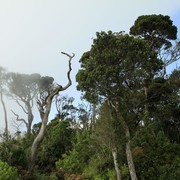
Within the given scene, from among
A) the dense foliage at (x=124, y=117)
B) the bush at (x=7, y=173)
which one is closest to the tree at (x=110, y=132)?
the dense foliage at (x=124, y=117)

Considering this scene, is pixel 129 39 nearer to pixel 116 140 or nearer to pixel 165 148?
pixel 116 140

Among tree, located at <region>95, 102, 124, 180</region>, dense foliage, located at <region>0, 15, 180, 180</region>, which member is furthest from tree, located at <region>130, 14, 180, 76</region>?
tree, located at <region>95, 102, 124, 180</region>

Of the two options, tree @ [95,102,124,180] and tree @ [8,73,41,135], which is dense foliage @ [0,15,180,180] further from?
tree @ [8,73,41,135]

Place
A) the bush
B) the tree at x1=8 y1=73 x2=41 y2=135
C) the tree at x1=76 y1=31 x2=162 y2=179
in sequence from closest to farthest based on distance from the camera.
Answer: the tree at x1=76 y1=31 x2=162 y2=179 < the bush < the tree at x1=8 y1=73 x2=41 y2=135

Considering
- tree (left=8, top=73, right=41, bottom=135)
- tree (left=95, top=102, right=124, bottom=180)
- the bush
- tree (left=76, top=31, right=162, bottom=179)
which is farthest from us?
tree (left=8, top=73, right=41, bottom=135)

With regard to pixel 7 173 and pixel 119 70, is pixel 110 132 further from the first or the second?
pixel 7 173

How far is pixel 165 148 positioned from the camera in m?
16.1

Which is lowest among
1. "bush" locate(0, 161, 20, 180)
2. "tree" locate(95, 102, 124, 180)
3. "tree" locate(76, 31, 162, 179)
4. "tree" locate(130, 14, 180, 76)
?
"bush" locate(0, 161, 20, 180)

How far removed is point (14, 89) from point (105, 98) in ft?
54.2

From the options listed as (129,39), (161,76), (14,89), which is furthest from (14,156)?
(14,89)

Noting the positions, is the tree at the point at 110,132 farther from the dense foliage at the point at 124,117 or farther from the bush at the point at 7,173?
the bush at the point at 7,173

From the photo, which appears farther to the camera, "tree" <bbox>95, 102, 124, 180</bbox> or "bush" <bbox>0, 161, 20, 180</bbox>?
"bush" <bbox>0, 161, 20, 180</bbox>

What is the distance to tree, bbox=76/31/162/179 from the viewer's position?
49.0 ft

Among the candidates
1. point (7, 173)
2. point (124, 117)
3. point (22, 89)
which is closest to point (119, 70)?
point (124, 117)
